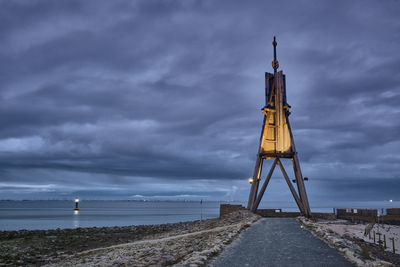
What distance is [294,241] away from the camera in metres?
15.3

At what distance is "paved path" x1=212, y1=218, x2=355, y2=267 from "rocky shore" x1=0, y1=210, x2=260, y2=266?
73 centimetres

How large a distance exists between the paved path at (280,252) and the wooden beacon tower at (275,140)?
15.3 m

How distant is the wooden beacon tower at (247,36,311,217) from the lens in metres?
32.6

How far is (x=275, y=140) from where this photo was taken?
33.8 m

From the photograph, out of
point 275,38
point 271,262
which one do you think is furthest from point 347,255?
point 275,38

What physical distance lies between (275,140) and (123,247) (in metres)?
18.3

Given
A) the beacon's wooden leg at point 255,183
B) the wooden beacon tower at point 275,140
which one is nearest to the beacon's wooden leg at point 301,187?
the wooden beacon tower at point 275,140

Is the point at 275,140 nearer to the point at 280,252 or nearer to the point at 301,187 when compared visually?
the point at 301,187

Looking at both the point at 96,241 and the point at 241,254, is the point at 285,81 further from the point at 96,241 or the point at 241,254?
the point at 96,241

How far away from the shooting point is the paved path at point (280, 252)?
1088 cm

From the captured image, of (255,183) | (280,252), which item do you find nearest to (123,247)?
(255,183)

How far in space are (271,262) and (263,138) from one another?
23.0 m

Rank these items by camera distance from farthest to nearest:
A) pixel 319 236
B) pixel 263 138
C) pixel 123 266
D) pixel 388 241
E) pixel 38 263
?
1. pixel 263 138
2. pixel 388 241
3. pixel 38 263
4. pixel 319 236
5. pixel 123 266

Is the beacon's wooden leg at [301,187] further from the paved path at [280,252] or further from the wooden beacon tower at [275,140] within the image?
the paved path at [280,252]
